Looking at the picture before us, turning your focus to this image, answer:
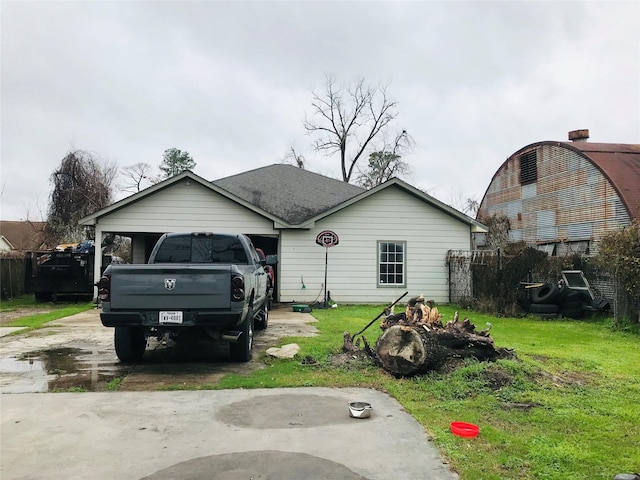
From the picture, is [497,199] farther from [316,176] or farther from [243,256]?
[243,256]

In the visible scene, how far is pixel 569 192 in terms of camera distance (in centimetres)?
2039

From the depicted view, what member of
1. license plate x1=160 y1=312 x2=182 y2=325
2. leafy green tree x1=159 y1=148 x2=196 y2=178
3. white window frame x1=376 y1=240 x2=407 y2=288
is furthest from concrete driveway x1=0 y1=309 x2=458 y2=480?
leafy green tree x1=159 y1=148 x2=196 y2=178

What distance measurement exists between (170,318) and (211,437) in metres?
2.54

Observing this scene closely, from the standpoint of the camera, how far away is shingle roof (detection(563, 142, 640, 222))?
17.4m

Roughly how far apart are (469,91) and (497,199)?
11724mm

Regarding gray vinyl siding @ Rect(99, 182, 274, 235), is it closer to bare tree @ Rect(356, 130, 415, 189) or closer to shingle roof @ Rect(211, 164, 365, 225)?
shingle roof @ Rect(211, 164, 365, 225)

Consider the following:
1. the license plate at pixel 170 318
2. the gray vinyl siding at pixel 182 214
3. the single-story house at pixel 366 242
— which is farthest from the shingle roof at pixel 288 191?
the license plate at pixel 170 318

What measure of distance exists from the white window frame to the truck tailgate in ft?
36.7

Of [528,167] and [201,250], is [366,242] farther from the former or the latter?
[528,167]

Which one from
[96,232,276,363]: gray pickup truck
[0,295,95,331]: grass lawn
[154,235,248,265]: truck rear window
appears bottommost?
[0,295,95,331]: grass lawn

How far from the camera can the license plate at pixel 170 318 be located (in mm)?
6406

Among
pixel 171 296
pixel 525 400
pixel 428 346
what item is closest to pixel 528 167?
pixel 428 346

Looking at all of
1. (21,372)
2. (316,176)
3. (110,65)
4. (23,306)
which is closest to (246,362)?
(21,372)

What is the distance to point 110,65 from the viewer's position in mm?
12047
